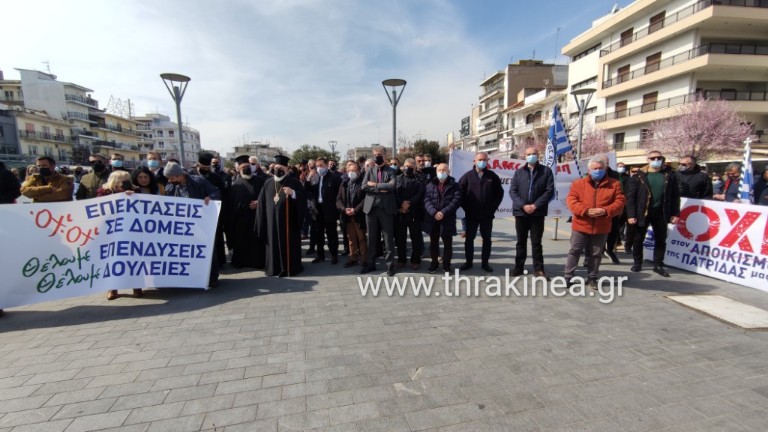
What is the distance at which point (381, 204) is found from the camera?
5672 millimetres

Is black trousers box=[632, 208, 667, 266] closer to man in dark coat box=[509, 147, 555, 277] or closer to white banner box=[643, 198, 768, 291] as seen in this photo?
white banner box=[643, 198, 768, 291]

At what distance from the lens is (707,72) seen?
2586cm

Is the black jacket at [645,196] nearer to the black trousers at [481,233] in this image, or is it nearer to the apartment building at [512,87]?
the black trousers at [481,233]

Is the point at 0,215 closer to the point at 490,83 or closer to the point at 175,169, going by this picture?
the point at 175,169

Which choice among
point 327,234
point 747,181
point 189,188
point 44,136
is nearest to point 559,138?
point 747,181

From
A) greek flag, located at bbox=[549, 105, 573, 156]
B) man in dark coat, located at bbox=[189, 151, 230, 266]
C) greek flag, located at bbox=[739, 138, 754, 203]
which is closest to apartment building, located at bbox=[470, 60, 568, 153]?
greek flag, located at bbox=[739, 138, 754, 203]

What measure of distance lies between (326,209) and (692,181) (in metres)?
6.55

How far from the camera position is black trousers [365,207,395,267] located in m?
5.71

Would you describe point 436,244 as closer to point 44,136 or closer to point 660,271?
point 660,271

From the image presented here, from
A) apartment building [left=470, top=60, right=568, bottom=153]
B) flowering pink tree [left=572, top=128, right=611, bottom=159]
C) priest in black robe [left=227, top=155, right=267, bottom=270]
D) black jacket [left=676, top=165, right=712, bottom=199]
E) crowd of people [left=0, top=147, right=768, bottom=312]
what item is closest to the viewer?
crowd of people [left=0, top=147, right=768, bottom=312]

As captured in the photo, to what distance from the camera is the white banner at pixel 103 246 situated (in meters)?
4.10

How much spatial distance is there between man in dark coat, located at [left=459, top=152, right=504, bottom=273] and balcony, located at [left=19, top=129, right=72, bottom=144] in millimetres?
70190

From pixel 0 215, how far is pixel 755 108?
39.3 meters

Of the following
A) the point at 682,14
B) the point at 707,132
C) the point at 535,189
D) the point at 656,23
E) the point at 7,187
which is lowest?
the point at 535,189
